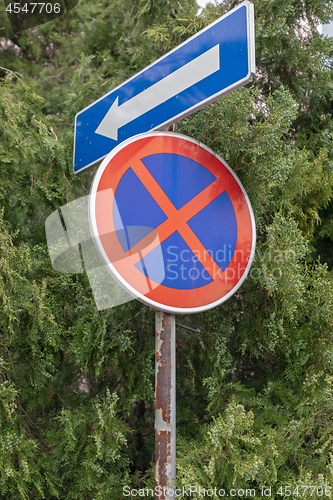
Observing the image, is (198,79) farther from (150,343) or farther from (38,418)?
(38,418)

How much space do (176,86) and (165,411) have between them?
1039 mm

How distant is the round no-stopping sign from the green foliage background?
663mm

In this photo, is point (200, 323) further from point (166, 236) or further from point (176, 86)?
point (176, 86)

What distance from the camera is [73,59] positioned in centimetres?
383

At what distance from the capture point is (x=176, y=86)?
143 cm

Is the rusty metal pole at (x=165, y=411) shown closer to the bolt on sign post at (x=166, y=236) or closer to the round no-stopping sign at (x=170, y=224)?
the bolt on sign post at (x=166, y=236)

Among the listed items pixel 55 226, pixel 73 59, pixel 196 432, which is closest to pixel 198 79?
pixel 55 226

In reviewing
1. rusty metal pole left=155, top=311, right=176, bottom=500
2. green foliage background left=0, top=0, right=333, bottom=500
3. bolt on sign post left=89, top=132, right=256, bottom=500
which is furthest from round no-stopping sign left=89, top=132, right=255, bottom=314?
green foliage background left=0, top=0, right=333, bottom=500

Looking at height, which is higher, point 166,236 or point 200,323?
point 166,236

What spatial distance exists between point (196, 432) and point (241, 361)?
514mm

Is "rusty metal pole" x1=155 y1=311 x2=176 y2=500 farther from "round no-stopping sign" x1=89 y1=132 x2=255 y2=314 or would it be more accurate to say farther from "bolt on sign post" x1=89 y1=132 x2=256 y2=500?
"round no-stopping sign" x1=89 y1=132 x2=255 y2=314

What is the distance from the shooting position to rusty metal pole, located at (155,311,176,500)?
4.45ft

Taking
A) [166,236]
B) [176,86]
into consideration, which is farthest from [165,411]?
[176,86]

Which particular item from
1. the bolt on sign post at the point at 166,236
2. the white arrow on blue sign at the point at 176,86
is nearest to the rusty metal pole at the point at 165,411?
the bolt on sign post at the point at 166,236
